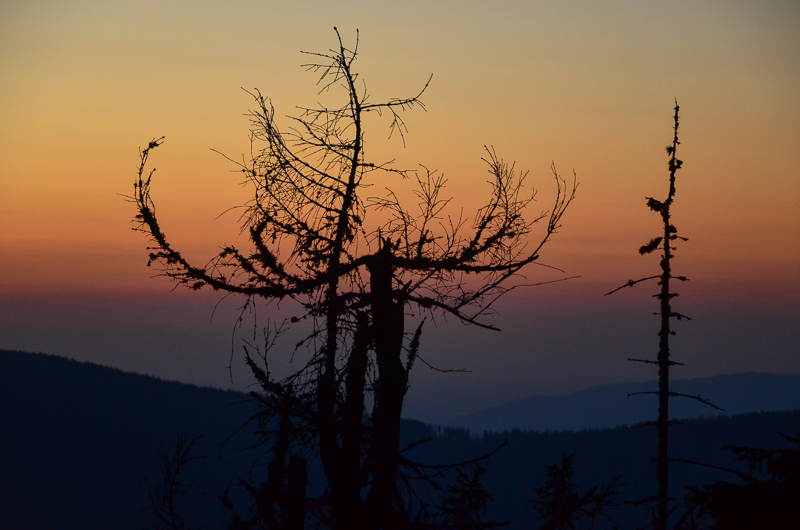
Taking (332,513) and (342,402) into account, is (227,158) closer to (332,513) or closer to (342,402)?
(342,402)

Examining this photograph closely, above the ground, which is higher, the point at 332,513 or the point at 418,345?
the point at 418,345

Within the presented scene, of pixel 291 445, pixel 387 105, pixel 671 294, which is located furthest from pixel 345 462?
pixel 671 294

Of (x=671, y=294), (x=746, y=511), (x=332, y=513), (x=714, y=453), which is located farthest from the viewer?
(x=714, y=453)

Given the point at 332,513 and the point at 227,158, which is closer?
the point at 332,513

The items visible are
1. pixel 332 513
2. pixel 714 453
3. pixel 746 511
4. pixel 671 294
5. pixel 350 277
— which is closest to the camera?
pixel 332 513

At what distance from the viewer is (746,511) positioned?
8484mm

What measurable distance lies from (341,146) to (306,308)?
5.80 ft

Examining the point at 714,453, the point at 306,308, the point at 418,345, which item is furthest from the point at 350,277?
the point at 714,453

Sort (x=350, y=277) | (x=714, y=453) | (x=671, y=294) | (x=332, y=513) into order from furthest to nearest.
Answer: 1. (x=714, y=453)
2. (x=671, y=294)
3. (x=350, y=277)
4. (x=332, y=513)

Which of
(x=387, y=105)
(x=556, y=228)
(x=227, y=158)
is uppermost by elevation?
(x=387, y=105)

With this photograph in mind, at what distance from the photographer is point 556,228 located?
7504mm

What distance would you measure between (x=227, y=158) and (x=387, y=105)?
5.88 ft

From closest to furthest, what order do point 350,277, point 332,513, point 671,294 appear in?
point 332,513 < point 350,277 < point 671,294

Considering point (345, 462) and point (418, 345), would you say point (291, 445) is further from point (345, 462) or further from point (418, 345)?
point (418, 345)
